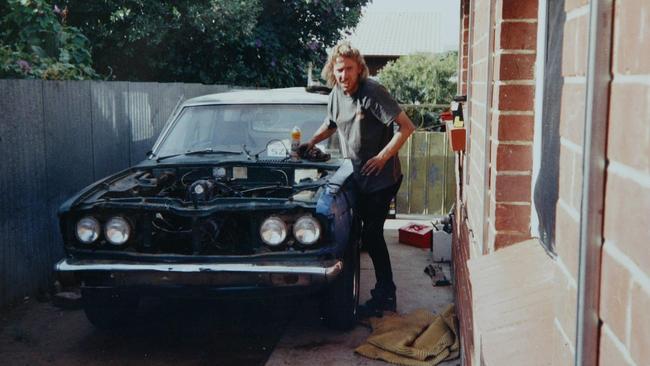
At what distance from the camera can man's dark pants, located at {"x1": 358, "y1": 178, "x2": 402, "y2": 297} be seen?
5449mm

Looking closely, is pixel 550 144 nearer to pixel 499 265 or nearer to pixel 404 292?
pixel 499 265

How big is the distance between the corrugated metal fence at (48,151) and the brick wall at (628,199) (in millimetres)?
5580

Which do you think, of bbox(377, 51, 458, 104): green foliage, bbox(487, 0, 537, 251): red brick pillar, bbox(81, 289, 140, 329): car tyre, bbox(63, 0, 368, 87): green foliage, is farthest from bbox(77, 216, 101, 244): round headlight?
bbox(377, 51, 458, 104): green foliage

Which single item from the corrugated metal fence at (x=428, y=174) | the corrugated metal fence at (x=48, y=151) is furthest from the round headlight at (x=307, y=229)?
the corrugated metal fence at (x=428, y=174)

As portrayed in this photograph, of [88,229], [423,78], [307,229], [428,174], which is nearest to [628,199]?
[307,229]

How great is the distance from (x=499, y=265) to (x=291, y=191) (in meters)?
2.91

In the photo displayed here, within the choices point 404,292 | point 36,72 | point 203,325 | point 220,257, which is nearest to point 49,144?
point 36,72

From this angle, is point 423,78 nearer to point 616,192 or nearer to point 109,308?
point 109,308

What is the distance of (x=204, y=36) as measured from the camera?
12906 mm

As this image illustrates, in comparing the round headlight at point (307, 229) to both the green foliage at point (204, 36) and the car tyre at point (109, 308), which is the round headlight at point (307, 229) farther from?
the green foliage at point (204, 36)

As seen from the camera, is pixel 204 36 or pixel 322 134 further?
pixel 204 36

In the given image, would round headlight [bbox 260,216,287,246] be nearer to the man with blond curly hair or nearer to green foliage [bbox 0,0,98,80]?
the man with blond curly hair

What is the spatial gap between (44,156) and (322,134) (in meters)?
2.47

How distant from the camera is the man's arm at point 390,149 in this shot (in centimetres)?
521
